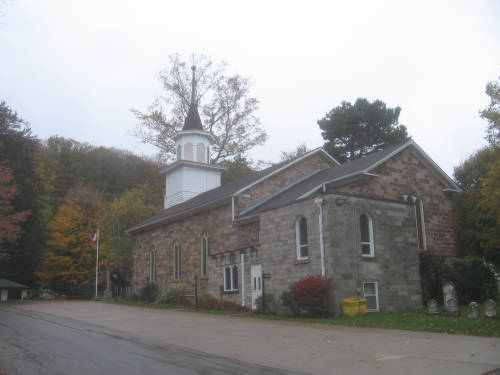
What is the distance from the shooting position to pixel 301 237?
20.8 meters

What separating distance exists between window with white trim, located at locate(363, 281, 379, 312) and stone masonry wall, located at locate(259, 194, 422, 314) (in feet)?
0.63

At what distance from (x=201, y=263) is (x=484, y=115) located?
56.7 ft

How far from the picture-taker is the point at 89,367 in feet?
30.3

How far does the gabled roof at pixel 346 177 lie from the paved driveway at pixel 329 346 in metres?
8.13

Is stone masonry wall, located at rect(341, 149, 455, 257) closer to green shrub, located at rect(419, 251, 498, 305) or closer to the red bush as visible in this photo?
green shrub, located at rect(419, 251, 498, 305)

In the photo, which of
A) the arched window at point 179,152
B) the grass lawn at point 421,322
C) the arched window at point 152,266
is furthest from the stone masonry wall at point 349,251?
the arched window at point 179,152

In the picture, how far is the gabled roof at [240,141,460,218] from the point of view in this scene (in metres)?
23.4

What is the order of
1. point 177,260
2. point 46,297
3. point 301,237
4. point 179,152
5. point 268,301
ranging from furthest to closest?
point 179,152 < point 46,297 < point 177,260 < point 268,301 < point 301,237

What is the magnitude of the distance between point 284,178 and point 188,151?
1250 centimetres

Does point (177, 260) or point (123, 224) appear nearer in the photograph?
point (177, 260)

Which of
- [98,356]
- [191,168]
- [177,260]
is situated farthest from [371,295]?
[191,168]

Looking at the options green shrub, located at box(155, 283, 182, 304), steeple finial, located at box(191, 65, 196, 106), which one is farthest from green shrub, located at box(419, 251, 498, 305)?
steeple finial, located at box(191, 65, 196, 106)

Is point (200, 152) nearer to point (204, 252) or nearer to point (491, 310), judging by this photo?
A: point (204, 252)

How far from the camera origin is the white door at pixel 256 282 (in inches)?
894
